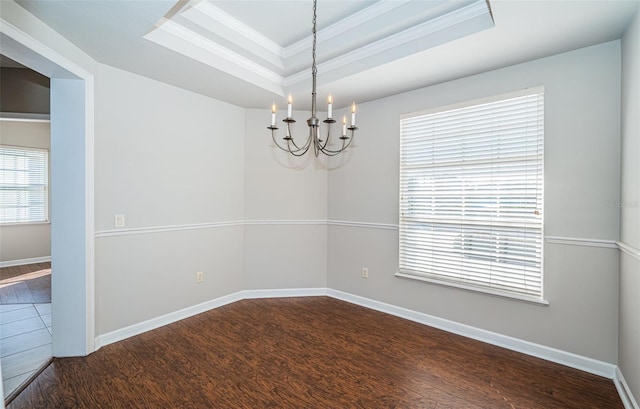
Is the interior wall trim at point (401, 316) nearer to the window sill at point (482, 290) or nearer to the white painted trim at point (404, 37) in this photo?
the window sill at point (482, 290)

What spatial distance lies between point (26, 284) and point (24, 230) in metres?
1.83

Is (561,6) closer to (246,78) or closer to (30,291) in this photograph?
(246,78)

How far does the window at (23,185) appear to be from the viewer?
17.8 feet

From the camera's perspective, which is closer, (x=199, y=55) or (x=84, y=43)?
(x=84, y=43)

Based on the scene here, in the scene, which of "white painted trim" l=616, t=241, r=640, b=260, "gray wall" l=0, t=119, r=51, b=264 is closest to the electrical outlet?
"white painted trim" l=616, t=241, r=640, b=260

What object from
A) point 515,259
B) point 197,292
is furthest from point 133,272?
point 515,259

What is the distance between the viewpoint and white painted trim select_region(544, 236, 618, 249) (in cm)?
222

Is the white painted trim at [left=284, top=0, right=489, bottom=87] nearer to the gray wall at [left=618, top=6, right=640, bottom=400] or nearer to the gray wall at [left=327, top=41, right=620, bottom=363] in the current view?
the gray wall at [left=327, top=41, right=620, bottom=363]

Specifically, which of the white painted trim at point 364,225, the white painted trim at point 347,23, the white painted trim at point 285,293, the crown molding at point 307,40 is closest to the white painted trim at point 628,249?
the crown molding at point 307,40

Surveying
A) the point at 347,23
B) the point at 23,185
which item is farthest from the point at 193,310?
the point at 23,185

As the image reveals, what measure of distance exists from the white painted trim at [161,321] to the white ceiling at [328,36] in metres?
2.45

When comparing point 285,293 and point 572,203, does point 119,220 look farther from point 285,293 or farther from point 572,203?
point 572,203

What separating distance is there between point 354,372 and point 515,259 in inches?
67.6

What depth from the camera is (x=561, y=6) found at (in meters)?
1.81
